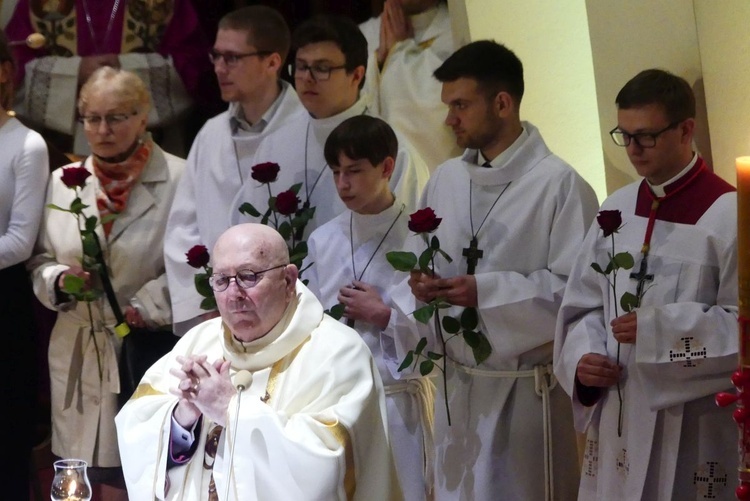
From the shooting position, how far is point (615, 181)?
5020 millimetres

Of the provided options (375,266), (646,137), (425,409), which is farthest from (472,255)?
(646,137)

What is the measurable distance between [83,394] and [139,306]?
1.62 feet

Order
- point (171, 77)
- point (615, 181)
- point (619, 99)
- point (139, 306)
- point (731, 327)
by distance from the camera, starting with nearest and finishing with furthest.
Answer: point (731, 327)
point (619, 99)
point (615, 181)
point (139, 306)
point (171, 77)

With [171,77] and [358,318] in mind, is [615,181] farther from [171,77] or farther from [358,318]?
[171,77]

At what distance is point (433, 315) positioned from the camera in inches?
196

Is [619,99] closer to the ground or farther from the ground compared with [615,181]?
farther from the ground

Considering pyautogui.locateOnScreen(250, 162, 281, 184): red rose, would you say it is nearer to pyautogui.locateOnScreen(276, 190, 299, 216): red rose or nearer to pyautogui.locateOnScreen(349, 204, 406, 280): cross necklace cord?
pyautogui.locateOnScreen(276, 190, 299, 216): red rose

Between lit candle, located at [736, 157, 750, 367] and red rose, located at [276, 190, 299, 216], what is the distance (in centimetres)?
286

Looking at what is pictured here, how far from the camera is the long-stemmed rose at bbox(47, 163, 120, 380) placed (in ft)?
18.3

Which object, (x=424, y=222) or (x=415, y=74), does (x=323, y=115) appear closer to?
(x=415, y=74)

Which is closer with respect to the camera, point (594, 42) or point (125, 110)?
point (594, 42)

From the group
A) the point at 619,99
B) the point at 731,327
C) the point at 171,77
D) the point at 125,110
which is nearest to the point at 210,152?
the point at 125,110

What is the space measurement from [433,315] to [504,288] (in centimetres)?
36

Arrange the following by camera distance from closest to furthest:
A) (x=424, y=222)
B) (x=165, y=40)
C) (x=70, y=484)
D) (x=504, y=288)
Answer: (x=70, y=484) < (x=424, y=222) < (x=504, y=288) < (x=165, y=40)
